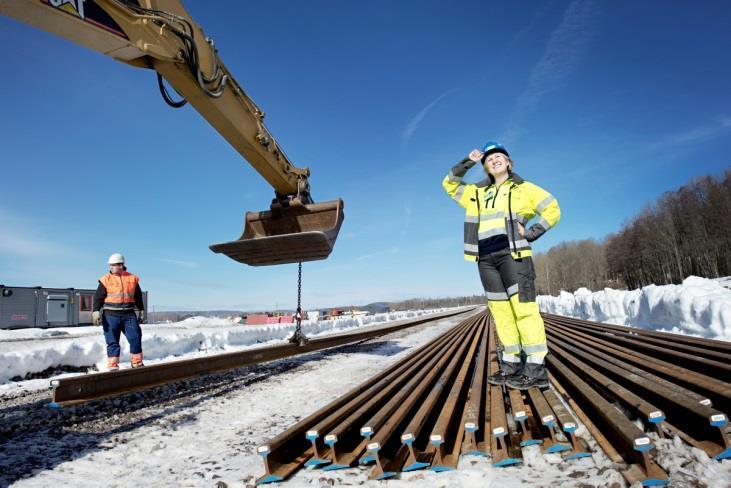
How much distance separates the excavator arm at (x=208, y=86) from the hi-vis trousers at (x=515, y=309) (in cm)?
266

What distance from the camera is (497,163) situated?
11.0 ft

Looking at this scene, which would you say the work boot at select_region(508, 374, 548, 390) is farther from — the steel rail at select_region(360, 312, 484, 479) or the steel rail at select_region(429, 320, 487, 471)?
the steel rail at select_region(360, 312, 484, 479)

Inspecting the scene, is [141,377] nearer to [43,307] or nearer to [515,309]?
[515,309]

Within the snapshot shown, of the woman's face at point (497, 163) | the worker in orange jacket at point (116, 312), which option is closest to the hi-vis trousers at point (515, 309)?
the woman's face at point (497, 163)

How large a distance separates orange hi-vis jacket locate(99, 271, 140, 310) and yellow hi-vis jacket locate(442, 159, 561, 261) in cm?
468

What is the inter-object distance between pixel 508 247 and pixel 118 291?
200 inches

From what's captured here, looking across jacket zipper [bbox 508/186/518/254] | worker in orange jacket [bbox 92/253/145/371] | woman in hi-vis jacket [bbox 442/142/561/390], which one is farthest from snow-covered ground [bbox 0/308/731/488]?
jacket zipper [bbox 508/186/518/254]

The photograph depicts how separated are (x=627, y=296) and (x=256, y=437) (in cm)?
1351

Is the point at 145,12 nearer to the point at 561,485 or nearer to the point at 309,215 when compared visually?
the point at 309,215

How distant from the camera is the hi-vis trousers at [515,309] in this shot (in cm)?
286

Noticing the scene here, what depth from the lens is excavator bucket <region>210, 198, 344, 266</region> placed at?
217 inches

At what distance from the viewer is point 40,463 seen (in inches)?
91.8

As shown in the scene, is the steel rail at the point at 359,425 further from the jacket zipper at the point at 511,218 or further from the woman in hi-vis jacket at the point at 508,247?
the jacket zipper at the point at 511,218

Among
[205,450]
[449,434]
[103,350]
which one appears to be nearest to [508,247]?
[449,434]
